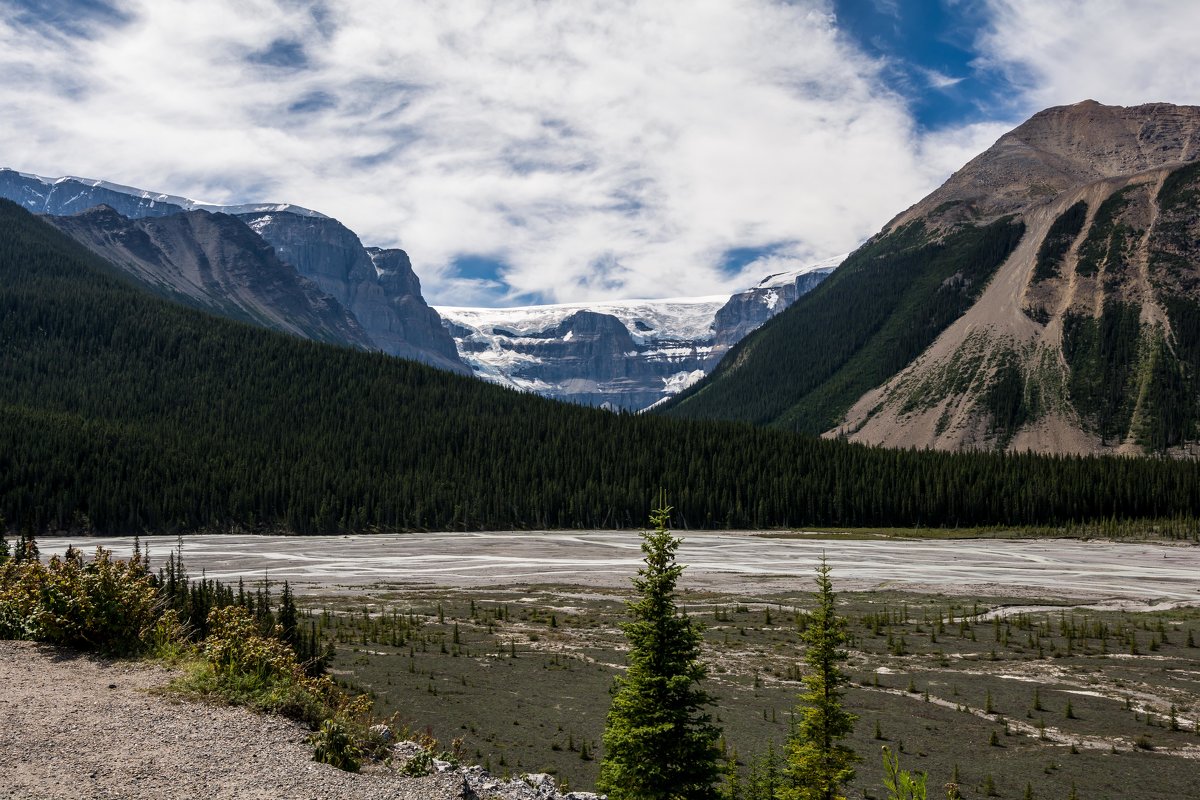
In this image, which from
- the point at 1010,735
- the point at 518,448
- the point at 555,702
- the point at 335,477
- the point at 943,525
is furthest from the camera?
the point at 518,448

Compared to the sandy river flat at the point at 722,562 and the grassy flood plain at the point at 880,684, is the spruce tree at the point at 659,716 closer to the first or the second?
the grassy flood plain at the point at 880,684

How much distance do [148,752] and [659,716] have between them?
9.61m

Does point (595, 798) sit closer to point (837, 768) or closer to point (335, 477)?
point (837, 768)

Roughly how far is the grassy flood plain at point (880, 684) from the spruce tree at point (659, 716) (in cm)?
506

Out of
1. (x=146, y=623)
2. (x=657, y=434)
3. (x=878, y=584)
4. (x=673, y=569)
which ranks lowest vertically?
(x=878, y=584)

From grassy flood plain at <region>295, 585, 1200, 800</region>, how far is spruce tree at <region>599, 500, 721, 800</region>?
506cm

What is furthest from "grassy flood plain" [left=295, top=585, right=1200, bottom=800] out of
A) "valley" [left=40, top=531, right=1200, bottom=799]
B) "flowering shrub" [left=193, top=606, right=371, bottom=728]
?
"flowering shrub" [left=193, top=606, right=371, bottom=728]

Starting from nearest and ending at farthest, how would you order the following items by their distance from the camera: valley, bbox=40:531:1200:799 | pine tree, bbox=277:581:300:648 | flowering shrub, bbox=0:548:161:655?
flowering shrub, bbox=0:548:161:655, valley, bbox=40:531:1200:799, pine tree, bbox=277:581:300:648

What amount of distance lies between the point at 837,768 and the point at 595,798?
514 centimetres

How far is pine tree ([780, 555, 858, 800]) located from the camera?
1759 centimetres

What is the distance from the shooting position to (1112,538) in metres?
120

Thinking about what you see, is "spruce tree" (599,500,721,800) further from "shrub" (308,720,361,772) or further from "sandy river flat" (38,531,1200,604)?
"sandy river flat" (38,531,1200,604)

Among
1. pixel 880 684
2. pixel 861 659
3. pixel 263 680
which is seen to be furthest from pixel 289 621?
pixel 861 659

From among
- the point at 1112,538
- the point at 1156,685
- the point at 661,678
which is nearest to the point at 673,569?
the point at 661,678
